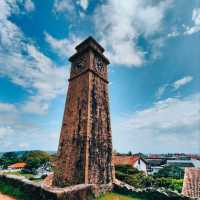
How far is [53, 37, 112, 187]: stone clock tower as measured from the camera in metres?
8.74

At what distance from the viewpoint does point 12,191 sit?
21.9 ft

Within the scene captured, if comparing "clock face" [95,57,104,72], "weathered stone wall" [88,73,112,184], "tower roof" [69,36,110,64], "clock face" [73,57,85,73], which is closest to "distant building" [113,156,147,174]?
"weathered stone wall" [88,73,112,184]

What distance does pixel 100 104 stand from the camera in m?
10.5

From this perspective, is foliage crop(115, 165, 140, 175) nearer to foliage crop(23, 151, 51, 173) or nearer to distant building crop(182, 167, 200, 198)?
distant building crop(182, 167, 200, 198)

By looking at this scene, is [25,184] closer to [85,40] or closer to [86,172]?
[86,172]

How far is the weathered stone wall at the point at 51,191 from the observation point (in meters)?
5.12

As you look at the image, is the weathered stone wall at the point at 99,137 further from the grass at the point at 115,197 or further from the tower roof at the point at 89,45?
the tower roof at the point at 89,45

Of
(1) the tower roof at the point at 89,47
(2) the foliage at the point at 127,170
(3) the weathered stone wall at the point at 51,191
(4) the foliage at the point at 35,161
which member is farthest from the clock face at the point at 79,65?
(4) the foliage at the point at 35,161

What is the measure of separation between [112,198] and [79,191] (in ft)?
10.6

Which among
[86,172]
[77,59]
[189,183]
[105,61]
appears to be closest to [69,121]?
[86,172]

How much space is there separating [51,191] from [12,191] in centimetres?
261

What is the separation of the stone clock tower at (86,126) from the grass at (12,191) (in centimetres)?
281

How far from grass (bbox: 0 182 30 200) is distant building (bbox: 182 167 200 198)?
34.2 ft

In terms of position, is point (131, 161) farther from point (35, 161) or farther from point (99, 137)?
point (35, 161)
